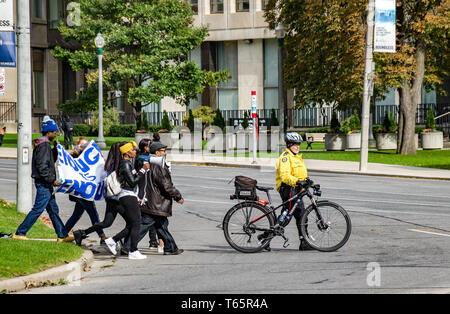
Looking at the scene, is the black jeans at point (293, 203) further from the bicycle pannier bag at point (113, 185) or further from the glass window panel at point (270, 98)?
the glass window panel at point (270, 98)

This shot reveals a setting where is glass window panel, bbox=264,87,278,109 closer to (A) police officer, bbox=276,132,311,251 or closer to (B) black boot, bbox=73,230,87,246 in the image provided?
(A) police officer, bbox=276,132,311,251

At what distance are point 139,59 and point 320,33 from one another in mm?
9765

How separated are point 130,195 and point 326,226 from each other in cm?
294

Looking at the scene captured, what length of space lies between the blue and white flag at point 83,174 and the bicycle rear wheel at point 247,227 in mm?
2241

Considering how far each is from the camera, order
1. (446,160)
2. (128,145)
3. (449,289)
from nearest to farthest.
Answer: (449,289) < (128,145) < (446,160)

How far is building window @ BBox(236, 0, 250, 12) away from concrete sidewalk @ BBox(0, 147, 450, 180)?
77.1 ft

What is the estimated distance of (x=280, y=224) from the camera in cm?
1238

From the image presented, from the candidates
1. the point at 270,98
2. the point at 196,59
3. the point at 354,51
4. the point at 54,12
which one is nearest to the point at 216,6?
the point at 196,59

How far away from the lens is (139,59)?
41.9 metres

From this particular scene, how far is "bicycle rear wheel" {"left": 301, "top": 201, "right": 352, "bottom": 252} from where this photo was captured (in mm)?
12203

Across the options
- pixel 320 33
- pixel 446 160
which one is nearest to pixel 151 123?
pixel 320 33

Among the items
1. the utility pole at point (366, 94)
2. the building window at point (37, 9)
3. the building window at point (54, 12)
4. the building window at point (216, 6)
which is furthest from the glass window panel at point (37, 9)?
the utility pole at point (366, 94)

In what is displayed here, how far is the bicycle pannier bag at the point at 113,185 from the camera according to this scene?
12061 mm

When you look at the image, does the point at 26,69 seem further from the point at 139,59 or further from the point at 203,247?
the point at 139,59
